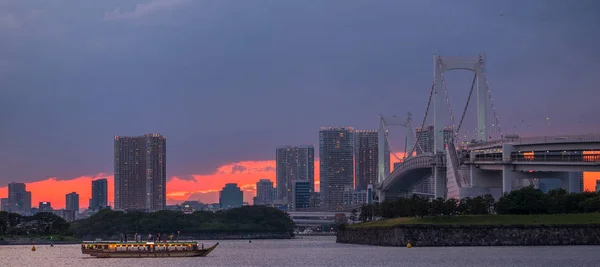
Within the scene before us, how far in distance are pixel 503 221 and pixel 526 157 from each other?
906 centimetres

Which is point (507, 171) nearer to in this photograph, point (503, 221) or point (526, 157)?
point (526, 157)

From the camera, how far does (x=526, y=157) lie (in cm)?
10688

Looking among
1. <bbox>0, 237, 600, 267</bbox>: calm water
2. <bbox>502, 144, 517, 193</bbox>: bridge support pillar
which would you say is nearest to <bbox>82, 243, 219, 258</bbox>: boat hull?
<bbox>0, 237, 600, 267</bbox>: calm water

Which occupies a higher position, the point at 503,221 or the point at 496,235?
the point at 503,221

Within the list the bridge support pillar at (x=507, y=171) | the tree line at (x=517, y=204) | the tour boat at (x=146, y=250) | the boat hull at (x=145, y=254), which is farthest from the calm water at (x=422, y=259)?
the bridge support pillar at (x=507, y=171)

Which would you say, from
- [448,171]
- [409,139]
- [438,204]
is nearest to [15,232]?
[409,139]

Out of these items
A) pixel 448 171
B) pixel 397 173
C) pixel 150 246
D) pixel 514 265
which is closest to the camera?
pixel 514 265

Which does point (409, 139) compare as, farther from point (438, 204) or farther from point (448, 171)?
point (438, 204)

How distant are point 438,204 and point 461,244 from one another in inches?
219

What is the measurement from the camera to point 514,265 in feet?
251

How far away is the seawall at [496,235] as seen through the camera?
97250 mm

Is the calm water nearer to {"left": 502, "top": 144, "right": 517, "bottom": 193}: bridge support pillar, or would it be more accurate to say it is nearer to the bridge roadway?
the bridge roadway

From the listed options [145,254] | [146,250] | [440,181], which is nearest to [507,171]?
[440,181]

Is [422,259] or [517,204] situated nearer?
[422,259]
